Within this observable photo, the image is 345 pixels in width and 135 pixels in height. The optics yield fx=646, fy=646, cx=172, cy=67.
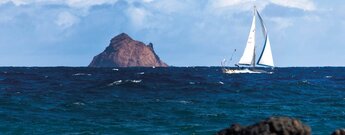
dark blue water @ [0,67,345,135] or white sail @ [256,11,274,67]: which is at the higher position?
white sail @ [256,11,274,67]

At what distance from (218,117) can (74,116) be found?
8.30 metres

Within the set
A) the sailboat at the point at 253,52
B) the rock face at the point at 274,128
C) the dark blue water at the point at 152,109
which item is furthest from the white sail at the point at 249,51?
the rock face at the point at 274,128

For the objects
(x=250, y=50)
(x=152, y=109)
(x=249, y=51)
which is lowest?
(x=152, y=109)

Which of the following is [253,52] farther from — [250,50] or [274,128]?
[274,128]

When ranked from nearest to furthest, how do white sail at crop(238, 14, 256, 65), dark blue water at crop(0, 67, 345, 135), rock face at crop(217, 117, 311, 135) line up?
1. rock face at crop(217, 117, 311, 135)
2. dark blue water at crop(0, 67, 345, 135)
3. white sail at crop(238, 14, 256, 65)

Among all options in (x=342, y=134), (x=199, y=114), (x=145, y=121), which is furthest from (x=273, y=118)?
(x=199, y=114)

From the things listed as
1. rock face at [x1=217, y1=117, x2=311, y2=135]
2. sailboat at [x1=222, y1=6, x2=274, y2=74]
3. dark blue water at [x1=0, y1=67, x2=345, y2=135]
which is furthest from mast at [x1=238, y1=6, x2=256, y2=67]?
rock face at [x1=217, y1=117, x2=311, y2=135]

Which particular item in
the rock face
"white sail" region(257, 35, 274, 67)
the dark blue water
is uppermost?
"white sail" region(257, 35, 274, 67)

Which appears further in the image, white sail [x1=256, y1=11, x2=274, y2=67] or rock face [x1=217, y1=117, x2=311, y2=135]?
white sail [x1=256, y1=11, x2=274, y2=67]

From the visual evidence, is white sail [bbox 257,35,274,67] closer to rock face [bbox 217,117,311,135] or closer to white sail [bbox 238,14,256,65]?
white sail [bbox 238,14,256,65]

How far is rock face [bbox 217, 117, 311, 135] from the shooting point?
14008 mm

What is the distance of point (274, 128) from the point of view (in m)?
14.1

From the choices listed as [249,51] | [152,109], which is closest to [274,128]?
[152,109]

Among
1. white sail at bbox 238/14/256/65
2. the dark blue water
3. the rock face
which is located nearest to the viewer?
the rock face
